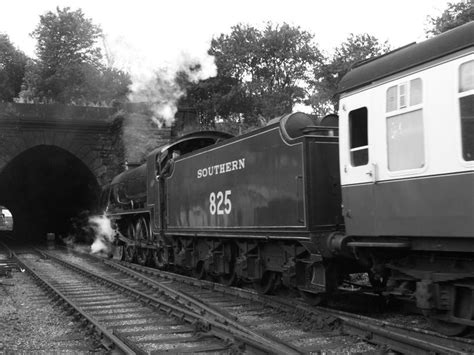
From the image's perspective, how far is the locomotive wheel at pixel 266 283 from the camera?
8.07m

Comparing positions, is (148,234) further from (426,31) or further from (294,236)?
(426,31)

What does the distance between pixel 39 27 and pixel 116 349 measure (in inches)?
1720

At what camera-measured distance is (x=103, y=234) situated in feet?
64.6

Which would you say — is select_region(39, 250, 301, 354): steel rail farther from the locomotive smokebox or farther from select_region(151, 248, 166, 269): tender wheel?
select_region(151, 248, 166, 269): tender wheel

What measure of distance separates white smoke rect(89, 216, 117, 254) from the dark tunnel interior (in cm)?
357

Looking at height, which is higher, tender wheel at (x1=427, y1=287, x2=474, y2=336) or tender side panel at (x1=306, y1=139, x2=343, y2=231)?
tender side panel at (x1=306, y1=139, x2=343, y2=231)

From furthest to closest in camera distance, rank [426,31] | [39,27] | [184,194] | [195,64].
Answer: [39,27]
[195,64]
[426,31]
[184,194]

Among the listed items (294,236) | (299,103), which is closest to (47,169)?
(299,103)

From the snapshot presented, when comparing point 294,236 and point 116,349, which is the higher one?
point 294,236

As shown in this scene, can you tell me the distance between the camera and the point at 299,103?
3347cm

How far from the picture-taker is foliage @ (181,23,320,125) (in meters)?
32.2

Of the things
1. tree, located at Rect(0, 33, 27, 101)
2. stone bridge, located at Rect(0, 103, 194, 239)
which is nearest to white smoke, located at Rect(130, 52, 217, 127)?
stone bridge, located at Rect(0, 103, 194, 239)

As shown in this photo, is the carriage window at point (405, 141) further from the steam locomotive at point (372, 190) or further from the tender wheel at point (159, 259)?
the tender wheel at point (159, 259)

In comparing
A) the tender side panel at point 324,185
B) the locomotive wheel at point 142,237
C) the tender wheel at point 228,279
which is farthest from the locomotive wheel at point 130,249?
the tender side panel at point 324,185
